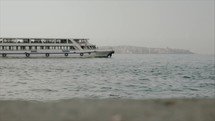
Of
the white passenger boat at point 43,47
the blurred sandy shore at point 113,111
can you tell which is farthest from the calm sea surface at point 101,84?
the white passenger boat at point 43,47

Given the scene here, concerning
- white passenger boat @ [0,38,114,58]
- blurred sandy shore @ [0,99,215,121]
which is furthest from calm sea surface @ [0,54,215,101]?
white passenger boat @ [0,38,114,58]

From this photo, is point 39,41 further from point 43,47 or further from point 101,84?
point 101,84

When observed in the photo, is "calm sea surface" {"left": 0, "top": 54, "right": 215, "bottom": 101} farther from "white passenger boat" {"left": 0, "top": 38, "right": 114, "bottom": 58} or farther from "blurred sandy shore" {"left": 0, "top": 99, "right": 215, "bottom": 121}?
"white passenger boat" {"left": 0, "top": 38, "right": 114, "bottom": 58}

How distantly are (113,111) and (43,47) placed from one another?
66054mm

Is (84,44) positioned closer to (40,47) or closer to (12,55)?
(40,47)

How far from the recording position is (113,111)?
4.38 metres

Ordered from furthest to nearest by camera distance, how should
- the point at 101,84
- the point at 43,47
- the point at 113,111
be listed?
1. the point at 43,47
2. the point at 101,84
3. the point at 113,111

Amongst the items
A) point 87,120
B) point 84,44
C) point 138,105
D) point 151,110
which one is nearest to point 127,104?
point 138,105

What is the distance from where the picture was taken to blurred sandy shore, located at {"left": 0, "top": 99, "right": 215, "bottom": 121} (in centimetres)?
405

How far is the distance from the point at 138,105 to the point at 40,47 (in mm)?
65879

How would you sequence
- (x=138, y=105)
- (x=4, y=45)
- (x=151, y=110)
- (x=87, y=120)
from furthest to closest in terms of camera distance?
(x=4, y=45), (x=138, y=105), (x=151, y=110), (x=87, y=120)

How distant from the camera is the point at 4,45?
67750 mm

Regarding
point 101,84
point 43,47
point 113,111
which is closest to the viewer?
point 113,111

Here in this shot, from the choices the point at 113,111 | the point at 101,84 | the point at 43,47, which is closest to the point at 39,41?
the point at 43,47
